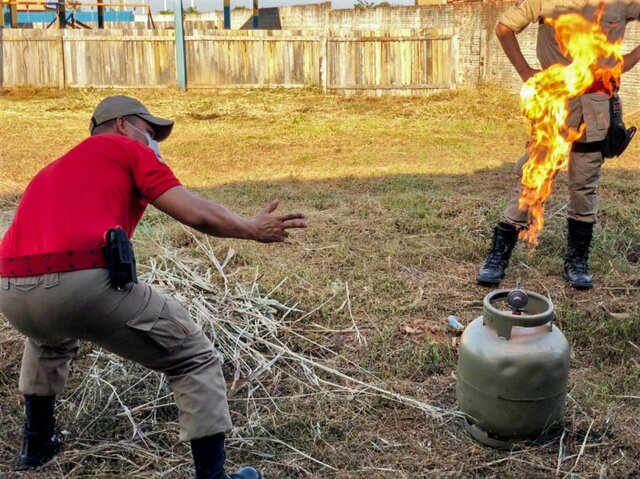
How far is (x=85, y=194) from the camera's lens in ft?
8.37

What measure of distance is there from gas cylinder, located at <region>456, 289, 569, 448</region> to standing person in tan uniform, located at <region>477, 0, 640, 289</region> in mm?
1752

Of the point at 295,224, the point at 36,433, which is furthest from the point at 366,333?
the point at 36,433

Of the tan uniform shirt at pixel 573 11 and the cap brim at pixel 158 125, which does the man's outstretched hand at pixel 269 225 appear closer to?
the cap brim at pixel 158 125

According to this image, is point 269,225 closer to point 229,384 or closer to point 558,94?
point 229,384

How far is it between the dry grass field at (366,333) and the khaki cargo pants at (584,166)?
53 centimetres

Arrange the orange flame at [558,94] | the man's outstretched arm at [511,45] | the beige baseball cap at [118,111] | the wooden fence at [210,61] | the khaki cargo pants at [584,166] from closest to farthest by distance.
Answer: the beige baseball cap at [118,111]
the orange flame at [558,94]
the khaki cargo pants at [584,166]
the man's outstretched arm at [511,45]
the wooden fence at [210,61]

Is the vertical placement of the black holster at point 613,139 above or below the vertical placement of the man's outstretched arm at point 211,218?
above

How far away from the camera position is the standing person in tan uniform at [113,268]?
2.52 m

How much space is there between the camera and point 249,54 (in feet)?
52.0

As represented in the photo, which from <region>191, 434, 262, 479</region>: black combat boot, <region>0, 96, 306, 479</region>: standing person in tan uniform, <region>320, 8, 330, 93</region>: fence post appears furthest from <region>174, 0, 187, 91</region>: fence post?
<region>191, 434, 262, 479</region>: black combat boot

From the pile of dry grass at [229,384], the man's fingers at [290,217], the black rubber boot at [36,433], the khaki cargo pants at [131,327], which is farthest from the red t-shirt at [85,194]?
the pile of dry grass at [229,384]

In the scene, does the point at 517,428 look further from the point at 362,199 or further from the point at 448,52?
the point at 448,52

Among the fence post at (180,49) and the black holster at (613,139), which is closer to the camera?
the black holster at (613,139)

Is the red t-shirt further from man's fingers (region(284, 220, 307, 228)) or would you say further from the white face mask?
man's fingers (region(284, 220, 307, 228))
